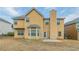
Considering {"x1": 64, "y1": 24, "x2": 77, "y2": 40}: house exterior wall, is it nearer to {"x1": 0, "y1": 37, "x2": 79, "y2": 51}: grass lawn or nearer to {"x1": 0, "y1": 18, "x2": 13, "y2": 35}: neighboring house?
{"x1": 0, "y1": 37, "x2": 79, "y2": 51}: grass lawn

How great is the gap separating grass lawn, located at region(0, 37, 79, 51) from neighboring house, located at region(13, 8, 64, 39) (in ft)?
0.50

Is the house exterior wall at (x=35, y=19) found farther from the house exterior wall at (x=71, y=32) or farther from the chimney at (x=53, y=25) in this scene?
the house exterior wall at (x=71, y=32)

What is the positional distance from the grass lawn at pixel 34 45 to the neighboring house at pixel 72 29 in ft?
0.43

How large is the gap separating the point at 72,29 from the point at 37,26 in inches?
36.0

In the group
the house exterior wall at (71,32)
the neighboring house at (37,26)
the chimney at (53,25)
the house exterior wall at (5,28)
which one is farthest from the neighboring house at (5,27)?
the house exterior wall at (71,32)

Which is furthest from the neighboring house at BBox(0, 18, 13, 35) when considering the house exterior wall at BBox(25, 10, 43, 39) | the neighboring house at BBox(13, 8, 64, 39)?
the house exterior wall at BBox(25, 10, 43, 39)

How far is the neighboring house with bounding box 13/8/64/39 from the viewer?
4.53 metres

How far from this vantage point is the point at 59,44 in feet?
14.9

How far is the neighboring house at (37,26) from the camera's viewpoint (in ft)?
14.9

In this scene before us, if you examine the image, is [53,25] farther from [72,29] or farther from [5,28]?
[5,28]

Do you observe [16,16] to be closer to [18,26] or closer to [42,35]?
[18,26]
